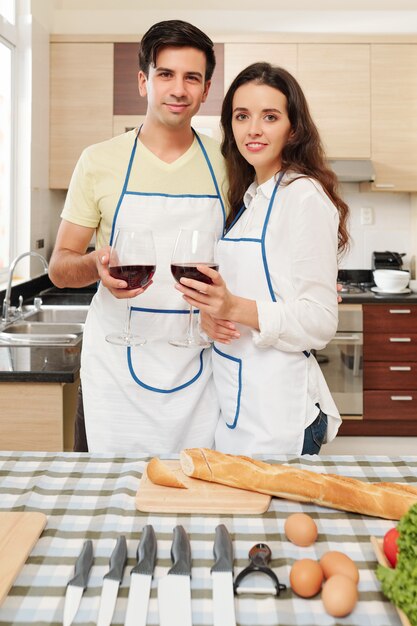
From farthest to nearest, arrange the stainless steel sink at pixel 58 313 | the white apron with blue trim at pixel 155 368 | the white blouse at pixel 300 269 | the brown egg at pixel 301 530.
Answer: the stainless steel sink at pixel 58 313 → the white apron with blue trim at pixel 155 368 → the white blouse at pixel 300 269 → the brown egg at pixel 301 530

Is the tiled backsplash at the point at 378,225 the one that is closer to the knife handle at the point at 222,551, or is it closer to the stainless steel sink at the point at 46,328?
the stainless steel sink at the point at 46,328

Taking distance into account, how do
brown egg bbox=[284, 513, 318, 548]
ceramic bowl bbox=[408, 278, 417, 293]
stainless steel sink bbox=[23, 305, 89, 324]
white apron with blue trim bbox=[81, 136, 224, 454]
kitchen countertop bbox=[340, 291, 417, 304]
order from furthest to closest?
1. ceramic bowl bbox=[408, 278, 417, 293]
2. kitchen countertop bbox=[340, 291, 417, 304]
3. stainless steel sink bbox=[23, 305, 89, 324]
4. white apron with blue trim bbox=[81, 136, 224, 454]
5. brown egg bbox=[284, 513, 318, 548]

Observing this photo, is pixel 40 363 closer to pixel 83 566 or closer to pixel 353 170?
pixel 83 566

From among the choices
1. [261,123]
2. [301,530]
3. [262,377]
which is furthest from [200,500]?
[261,123]

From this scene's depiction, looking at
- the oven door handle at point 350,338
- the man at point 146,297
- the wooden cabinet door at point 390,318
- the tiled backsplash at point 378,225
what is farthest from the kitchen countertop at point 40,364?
the tiled backsplash at point 378,225

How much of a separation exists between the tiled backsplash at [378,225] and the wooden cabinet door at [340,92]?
0.42 meters

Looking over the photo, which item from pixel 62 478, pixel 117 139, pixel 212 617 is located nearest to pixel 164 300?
pixel 117 139

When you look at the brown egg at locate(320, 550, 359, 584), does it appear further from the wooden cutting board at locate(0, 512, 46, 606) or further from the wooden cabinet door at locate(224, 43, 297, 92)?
the wooden cabinet door at locate(224, 43, 297, 92)

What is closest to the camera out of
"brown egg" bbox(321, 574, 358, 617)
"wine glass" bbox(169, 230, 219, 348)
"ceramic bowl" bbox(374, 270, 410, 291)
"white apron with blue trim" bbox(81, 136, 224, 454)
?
"brown egg" bbox(321, 574, 358, 617)

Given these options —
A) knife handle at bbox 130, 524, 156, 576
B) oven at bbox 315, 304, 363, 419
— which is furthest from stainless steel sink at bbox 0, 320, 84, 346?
knife handle at bbox 130, 524, 156, 576

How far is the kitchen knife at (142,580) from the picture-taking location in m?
0.77

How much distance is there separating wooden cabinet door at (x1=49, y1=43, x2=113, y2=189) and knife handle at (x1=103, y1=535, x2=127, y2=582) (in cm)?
355

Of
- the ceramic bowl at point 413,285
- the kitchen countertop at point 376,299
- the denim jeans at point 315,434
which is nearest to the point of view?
the denim jeans at point 315,434

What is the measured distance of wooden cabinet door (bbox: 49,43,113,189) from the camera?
4164mm
